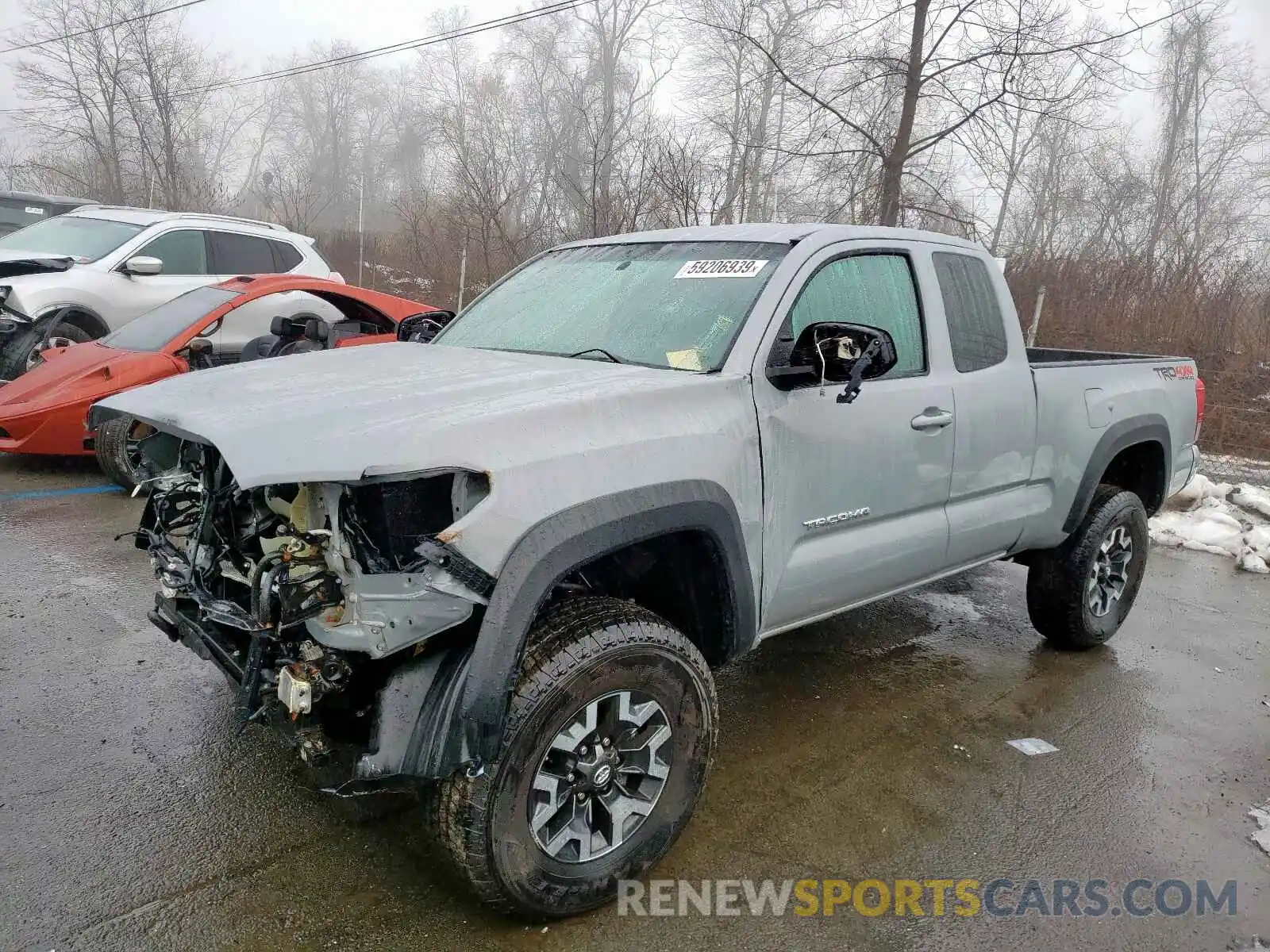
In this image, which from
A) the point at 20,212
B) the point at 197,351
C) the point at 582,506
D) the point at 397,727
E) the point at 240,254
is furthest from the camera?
the point at 20,212

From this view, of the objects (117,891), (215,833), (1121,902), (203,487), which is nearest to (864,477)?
(1121,902)

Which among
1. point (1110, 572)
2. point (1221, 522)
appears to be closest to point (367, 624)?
point (1110, 572)

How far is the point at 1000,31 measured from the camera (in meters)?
9.91

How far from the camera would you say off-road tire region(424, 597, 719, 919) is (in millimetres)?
2160

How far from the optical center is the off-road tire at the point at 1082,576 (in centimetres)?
433

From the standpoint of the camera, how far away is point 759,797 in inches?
123

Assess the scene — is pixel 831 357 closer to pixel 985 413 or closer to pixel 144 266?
pixel 985 413

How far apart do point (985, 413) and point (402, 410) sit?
2.43 m

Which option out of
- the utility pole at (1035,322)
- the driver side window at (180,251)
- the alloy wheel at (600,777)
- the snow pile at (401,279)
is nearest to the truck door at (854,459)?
the alloy wheel at (600,777)

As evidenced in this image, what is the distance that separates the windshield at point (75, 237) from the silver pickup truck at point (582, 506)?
6657mm

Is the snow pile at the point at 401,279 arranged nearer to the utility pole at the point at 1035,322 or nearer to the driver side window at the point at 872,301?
the utility pole at the point at 1035,322

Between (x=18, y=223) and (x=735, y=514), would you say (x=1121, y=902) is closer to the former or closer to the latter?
(x=735, y=514)

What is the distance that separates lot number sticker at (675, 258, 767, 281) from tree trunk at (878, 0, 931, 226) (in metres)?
7.83

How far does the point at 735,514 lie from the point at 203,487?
5.02 feet
